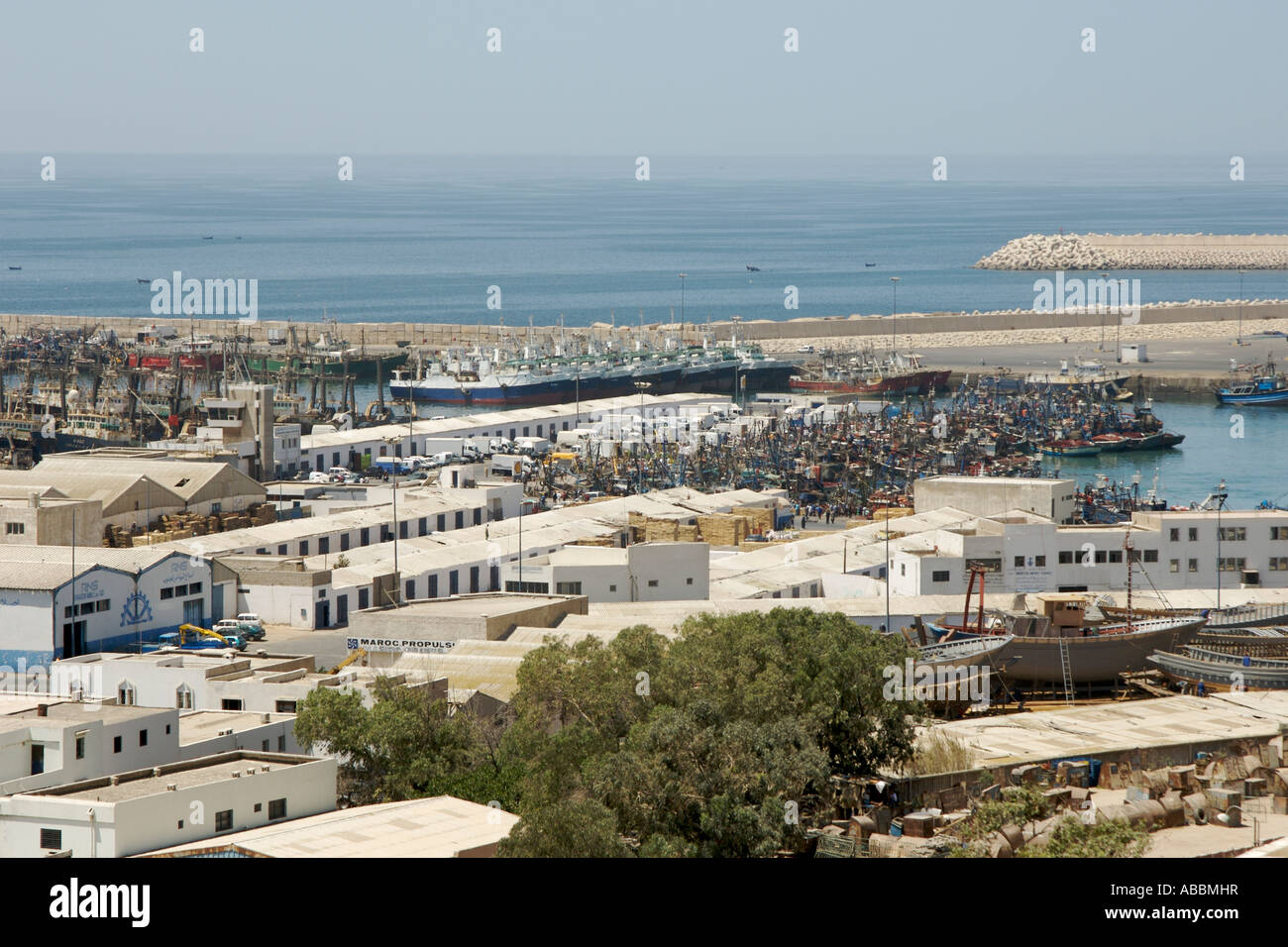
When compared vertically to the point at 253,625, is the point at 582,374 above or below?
above

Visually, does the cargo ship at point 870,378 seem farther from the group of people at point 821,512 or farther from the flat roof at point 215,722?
the flat roof at point 215,722

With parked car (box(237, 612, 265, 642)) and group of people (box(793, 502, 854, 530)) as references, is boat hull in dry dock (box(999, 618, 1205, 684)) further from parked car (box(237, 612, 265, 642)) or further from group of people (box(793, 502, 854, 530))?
group of people (box(793, 502, 854, 530))

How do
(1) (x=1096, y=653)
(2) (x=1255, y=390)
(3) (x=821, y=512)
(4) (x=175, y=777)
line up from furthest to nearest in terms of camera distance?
(2) (x=1255, y=390)
(3) (x=821, y=512)
(1) (x=1096, y=653)
(4) (x=175, y=777)

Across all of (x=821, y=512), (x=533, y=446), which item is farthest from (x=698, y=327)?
(x=821, y=512)

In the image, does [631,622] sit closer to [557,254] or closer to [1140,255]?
[1140,255]

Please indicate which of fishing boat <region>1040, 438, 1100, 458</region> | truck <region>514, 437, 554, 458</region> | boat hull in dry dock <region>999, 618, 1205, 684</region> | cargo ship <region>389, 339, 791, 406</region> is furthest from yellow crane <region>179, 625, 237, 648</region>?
cargo ship <region>389, 339, 791, 406</region>
